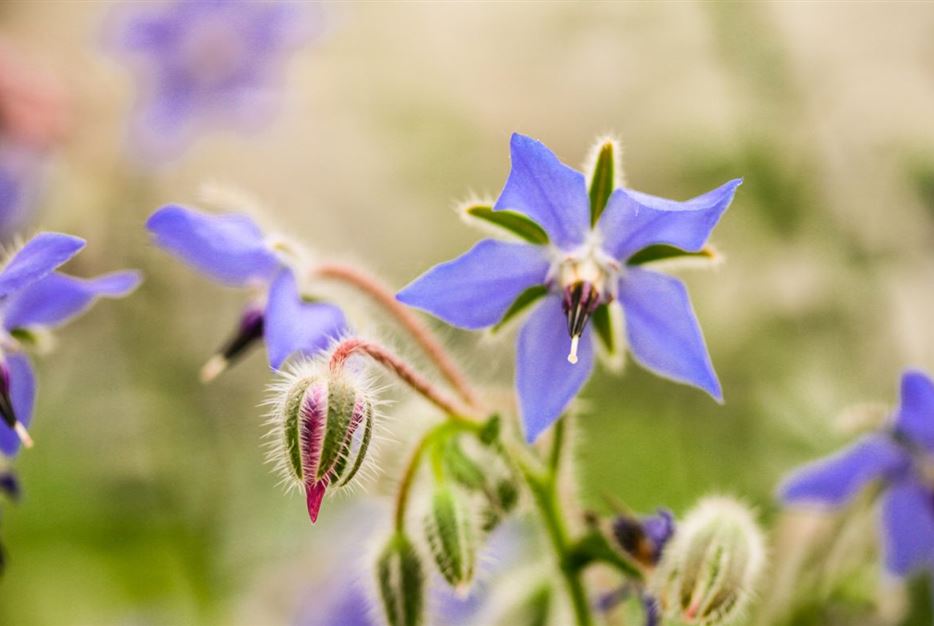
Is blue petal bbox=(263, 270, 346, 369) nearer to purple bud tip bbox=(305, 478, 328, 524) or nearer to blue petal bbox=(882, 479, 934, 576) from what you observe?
purple bud tip bbox=(305, 478, 328, 524)

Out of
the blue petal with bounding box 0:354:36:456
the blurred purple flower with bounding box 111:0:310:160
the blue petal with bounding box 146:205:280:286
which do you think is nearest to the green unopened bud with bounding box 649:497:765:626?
the blue petal with bounding box 146:205:280:286

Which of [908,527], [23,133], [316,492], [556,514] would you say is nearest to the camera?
[316,492]

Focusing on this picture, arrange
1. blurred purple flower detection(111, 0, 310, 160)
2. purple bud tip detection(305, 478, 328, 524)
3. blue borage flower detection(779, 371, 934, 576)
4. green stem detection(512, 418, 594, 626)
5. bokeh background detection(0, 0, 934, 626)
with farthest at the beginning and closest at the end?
blurred purple flower detection(111, 0, 310, 160) → bokeh background detection(0, 0, 934, 626) → blue borage flower detection(779, 371, 934, 576) → green stem detection(512, 418, 594, 626) → purple bud tip detection(305, 478, 328, 524)

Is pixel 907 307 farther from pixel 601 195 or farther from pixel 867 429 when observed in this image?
pixel 601 195

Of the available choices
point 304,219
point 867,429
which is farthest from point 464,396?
point 304,219

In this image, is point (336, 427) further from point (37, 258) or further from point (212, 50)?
point (212, 50)

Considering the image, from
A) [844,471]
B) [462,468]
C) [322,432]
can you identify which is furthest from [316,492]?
[844,471]

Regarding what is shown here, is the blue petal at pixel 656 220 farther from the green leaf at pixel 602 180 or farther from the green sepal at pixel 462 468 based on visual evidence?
the green sepal at pixel 462 468
